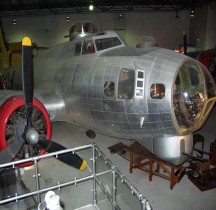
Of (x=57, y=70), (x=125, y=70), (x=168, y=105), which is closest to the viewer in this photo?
(x=168, y=105)

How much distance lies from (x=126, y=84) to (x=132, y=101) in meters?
0.52

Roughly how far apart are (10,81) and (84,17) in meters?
17.5

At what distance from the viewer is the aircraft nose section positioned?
22.4 feet

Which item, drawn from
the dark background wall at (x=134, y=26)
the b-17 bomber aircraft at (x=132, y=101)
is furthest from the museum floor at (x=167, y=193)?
the dark background wall at (x=134, y=26)

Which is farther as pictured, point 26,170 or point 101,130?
point 26,170

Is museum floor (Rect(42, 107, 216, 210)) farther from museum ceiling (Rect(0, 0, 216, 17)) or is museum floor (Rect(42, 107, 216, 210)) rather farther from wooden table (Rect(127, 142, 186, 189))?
museum ceiling (Rect(0, 0, 216, 17))

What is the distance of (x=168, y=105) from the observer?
646 centimetres

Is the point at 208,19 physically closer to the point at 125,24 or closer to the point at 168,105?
the point at 125,24

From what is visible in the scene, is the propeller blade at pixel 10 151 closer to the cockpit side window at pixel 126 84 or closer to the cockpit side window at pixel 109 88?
the cockpit side window at pixel 109 88

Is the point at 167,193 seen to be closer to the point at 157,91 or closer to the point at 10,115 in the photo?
the point at 157,91

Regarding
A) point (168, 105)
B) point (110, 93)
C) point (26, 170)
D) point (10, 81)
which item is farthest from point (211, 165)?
point (10, 81)

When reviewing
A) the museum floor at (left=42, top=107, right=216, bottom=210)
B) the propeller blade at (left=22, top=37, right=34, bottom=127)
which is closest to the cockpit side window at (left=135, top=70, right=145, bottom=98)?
the propeller blade at (left=22, top=37, right=34, bottom=127)

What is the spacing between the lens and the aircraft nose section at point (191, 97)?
269 inches

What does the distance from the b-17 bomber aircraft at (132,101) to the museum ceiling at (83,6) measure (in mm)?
19574
